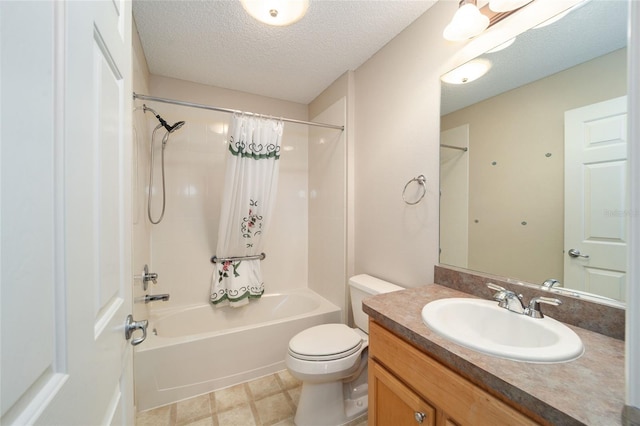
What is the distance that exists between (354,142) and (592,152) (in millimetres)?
1404

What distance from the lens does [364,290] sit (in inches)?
64.2

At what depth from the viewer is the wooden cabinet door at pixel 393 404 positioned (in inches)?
31.0

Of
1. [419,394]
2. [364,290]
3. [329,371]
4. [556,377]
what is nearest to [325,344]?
[329,371]

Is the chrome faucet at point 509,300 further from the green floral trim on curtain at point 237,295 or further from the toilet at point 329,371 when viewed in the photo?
the green floral trim on curtain at point 237,295

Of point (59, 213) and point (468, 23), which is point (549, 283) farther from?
point (59, 213)

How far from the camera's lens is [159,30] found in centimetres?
154

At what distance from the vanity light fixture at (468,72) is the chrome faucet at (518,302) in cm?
100

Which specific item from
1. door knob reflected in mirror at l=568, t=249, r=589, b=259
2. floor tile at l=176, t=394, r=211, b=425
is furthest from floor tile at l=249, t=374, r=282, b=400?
door knob reflected in mirror at l=568, t=249, r=589, b=259

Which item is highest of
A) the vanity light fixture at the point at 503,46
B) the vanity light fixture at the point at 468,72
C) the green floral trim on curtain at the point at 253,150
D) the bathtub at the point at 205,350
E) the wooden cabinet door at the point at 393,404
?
the vanity light fixture at the point at 503,46

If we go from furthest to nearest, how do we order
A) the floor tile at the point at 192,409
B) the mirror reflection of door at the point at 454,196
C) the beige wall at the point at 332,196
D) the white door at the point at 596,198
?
the beige wall at the point at 332,196 < the floor tile at the point at 192,409 < the mirror reflection of door at the point at 454,196 < the white door at the point at 596,198

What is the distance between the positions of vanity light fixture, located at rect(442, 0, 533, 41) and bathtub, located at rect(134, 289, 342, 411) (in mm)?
1999

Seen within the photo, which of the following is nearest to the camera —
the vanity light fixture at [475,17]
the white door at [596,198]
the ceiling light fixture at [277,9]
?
the white door at [596,198]

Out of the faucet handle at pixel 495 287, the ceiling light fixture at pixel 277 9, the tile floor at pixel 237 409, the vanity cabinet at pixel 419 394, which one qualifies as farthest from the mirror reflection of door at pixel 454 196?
the tile floor at pixel 237 409

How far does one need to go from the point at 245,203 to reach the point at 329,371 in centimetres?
136
